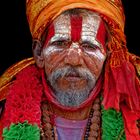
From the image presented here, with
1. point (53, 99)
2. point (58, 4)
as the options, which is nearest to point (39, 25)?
point (58, 4)

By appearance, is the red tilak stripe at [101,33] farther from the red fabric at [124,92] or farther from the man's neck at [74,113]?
the man's neck at [74,113]

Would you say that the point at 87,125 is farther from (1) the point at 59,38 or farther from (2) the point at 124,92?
(1) the point at 59,38

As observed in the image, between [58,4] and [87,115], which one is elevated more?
[58,4]

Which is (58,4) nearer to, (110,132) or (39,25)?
(39,25)

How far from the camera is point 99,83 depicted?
392cm

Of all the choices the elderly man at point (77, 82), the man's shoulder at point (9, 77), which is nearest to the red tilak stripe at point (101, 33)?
the elderly man at point (77, 82)

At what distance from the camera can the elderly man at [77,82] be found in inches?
150

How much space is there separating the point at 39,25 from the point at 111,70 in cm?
45

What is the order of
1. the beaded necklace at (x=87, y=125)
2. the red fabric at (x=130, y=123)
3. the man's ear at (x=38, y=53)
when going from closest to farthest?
the red fabric at (x=130, y=123) → the beaded necklace at (x=87, y=125) → the man's ear at (x=38, y=53)

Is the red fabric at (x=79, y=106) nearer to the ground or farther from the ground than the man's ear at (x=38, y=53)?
nearer to the ground

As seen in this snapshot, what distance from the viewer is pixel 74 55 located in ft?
12.4

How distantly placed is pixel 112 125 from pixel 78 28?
0.53 m

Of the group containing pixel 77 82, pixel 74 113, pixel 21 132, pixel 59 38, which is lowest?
pixel 21 132

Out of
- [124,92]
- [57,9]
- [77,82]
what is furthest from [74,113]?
[57,9]
